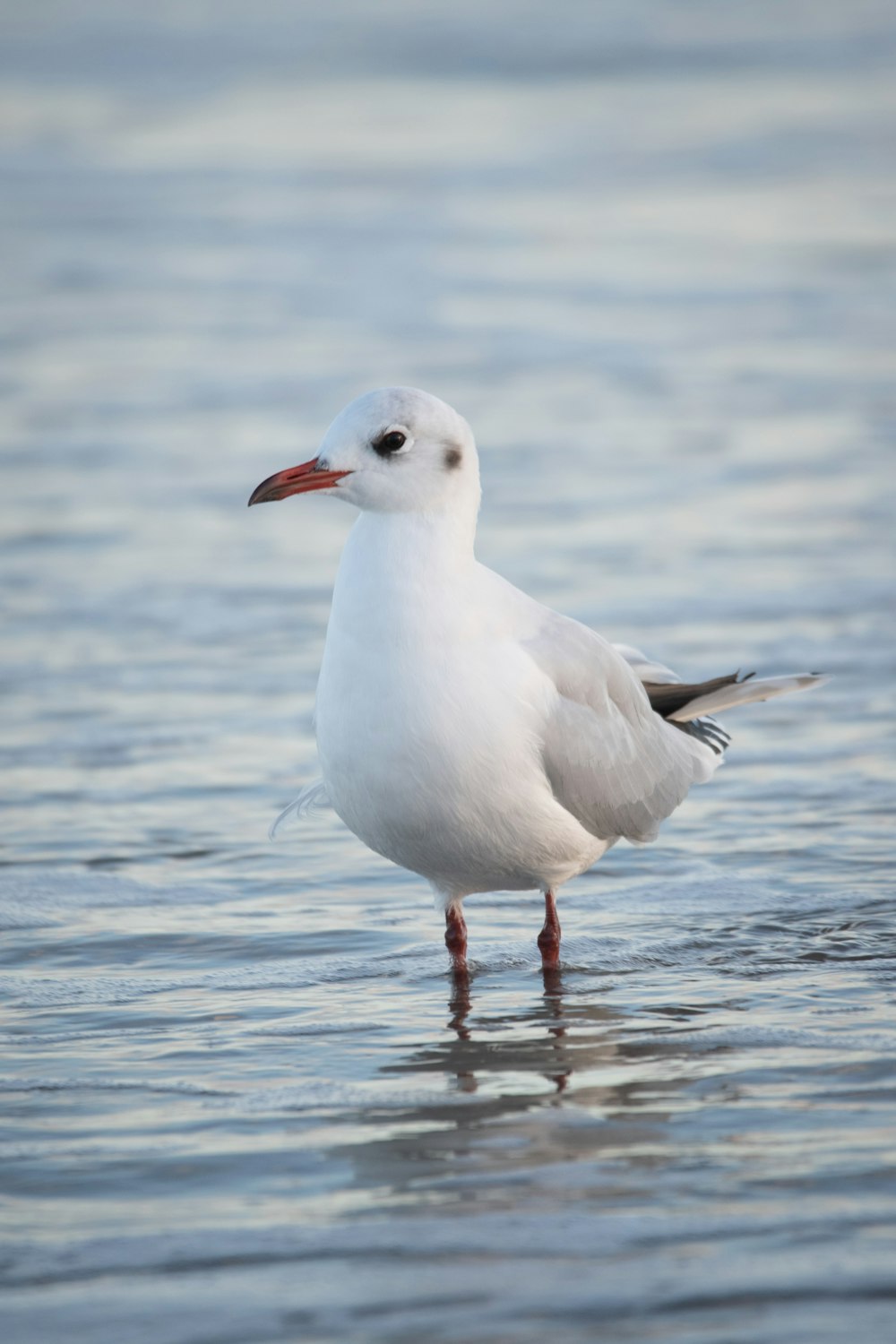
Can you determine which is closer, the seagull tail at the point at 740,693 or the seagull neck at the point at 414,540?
the seagull neck at the point at 414,540

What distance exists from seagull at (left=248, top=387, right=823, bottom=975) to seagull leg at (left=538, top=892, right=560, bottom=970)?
3 centimetres

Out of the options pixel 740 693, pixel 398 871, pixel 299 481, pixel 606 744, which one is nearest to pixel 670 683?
pixel 740 693

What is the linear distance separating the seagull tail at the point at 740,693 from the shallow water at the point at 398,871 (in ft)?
1.80

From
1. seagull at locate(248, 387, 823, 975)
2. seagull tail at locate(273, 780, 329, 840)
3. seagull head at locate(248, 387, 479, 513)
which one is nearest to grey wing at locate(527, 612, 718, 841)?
seagull at locate(248, 387, 823, 975)

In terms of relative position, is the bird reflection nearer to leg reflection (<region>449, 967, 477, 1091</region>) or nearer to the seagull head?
leg reflection (<region>449, 967, 477, 1091</region>)

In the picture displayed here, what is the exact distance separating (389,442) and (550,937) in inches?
63.0

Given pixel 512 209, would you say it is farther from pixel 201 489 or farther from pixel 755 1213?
pixel 755 1213

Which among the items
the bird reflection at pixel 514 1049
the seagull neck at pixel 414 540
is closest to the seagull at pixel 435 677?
the seagull neck at pixel 414 540

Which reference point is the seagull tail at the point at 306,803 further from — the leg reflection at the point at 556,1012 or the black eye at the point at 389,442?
the black eye at the point at 389,442

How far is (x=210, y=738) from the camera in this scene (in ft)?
28.3

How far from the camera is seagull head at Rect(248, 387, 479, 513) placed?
554cm

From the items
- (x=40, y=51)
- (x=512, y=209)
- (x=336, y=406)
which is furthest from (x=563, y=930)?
(x=40, y=51)

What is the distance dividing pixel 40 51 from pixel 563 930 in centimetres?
2681

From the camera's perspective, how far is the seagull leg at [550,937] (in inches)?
240
